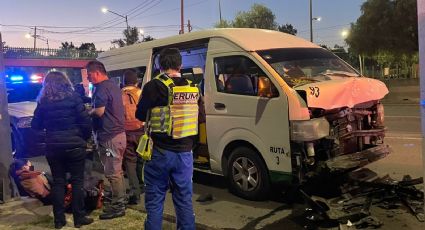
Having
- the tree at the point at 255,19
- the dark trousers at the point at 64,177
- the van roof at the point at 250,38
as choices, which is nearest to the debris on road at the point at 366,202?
the van roof at the point at 250,38

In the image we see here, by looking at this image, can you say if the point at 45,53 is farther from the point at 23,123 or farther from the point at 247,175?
the point at 247,175

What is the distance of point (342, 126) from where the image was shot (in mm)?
6027

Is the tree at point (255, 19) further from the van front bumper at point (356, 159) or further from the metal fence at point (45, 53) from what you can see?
the van front bumper at point (356, 159)

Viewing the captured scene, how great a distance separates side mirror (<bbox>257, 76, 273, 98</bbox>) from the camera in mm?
5902

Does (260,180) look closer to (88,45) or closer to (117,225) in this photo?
(117,225)

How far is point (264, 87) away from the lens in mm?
5957

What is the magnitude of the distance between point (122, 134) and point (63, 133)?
785 mm

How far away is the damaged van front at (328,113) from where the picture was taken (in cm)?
558

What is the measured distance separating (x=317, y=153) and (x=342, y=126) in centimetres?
51

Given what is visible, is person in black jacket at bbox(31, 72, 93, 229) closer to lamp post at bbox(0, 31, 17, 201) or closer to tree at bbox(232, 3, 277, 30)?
lamp post at bbox(0, 31, 17, 201)

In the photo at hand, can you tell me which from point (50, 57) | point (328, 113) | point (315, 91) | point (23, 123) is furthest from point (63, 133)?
point (50, 57)

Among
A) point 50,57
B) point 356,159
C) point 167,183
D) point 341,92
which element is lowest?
point 356,159

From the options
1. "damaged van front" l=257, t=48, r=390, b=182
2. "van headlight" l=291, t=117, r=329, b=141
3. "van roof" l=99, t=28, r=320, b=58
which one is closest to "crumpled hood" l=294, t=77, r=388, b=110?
"damaged van front" l=257, t=48, r=390, b=182

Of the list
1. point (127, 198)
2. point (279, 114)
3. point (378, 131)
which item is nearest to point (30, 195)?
point (127, 198)
